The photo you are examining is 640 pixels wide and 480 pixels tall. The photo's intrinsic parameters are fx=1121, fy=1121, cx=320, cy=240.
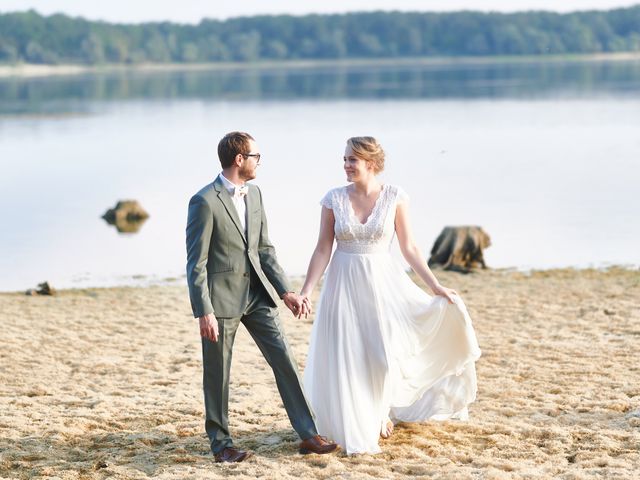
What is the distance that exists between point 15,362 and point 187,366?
1.50 m

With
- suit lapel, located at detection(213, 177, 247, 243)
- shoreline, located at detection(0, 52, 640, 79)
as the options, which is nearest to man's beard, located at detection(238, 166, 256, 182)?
suit lapel, located at detection(213, 177, 247, 243)

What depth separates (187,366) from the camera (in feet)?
30.5

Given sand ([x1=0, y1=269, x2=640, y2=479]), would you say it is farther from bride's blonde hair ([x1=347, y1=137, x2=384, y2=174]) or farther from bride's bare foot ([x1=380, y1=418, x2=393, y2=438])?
bride's blonde hair ([x1=347, y1=137, x2=384, y2=174])

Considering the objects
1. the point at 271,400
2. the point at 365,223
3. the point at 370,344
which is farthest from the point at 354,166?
the point at 271,400

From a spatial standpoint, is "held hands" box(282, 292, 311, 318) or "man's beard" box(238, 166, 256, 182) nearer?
"man's beard" box(238, 166, 256, 182)

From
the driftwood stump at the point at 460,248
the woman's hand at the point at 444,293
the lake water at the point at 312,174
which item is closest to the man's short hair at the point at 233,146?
the woman's hand at the point at 444,293

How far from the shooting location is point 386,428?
661cm

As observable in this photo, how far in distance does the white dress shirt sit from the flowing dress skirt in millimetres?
630

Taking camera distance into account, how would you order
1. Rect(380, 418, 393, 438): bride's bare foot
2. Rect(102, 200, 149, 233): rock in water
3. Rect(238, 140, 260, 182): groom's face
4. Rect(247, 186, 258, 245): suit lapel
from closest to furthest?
Rect(238, 140, 260, 182): groom's face
Rect(247, 186, 258, 245): suit lapel
Rect(380, 418, 393, 438): bride's bare foot
Rect(102, 200, 149, 233): rock in water

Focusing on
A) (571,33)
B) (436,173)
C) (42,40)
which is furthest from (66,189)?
(42,40)

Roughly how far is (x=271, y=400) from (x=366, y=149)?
248 cm

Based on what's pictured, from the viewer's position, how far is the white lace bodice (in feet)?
20.7

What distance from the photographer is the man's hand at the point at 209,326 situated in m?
5.82

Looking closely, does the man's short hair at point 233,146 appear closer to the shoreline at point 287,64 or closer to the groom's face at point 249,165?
the groom's face at point 249,165
